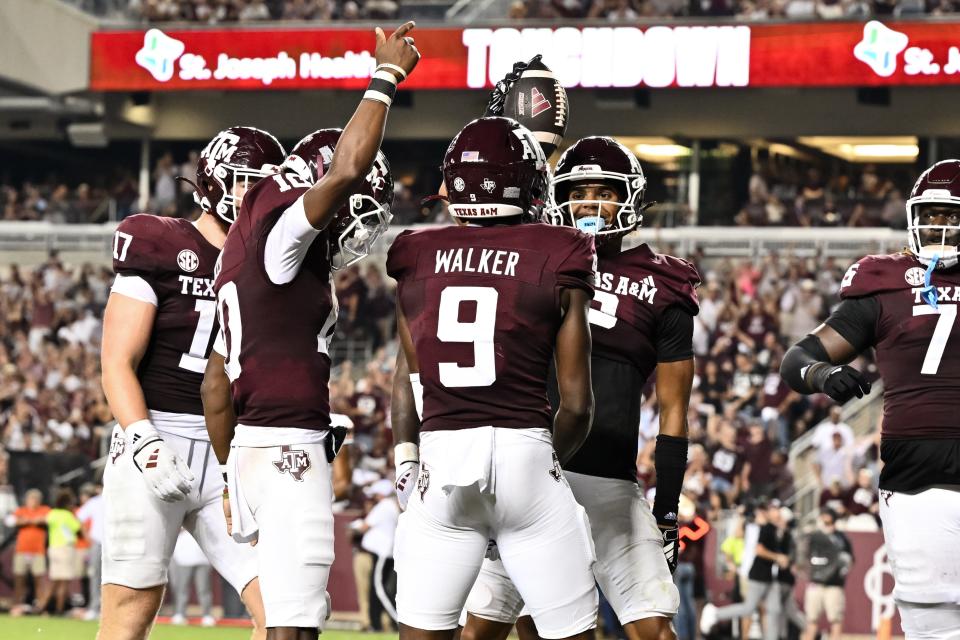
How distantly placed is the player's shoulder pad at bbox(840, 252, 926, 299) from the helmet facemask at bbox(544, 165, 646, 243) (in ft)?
2.74

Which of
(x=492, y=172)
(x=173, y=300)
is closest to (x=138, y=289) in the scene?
(x=173, y=300)

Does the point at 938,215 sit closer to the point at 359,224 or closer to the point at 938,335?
the point at 938,335

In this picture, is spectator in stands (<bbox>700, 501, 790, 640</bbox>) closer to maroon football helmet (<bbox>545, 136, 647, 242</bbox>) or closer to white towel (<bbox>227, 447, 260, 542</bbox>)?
maroon football helmet (<bbox>545, 136, 647, 242</bbox>)

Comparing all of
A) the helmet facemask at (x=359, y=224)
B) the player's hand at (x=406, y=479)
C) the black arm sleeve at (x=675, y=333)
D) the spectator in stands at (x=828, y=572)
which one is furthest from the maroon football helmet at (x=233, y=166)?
the spectator in stands at (x=828, y=572)

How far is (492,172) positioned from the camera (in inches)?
178

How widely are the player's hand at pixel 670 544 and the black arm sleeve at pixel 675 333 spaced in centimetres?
Result: 63

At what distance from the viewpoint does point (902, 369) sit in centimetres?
525

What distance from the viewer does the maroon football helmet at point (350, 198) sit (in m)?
4.89

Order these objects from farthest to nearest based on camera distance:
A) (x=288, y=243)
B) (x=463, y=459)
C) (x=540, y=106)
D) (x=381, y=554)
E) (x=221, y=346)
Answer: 1. (x=381, y=554)
2. (x=540, y=106)
3. (x=221, y=346)
4. (x=288, y=243)
5. (x=463, y=459)

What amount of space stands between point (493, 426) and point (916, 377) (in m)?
1.75

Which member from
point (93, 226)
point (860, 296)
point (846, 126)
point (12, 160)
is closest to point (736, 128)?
point (846, 126)

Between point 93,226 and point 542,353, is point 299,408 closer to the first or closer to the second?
point 542,353

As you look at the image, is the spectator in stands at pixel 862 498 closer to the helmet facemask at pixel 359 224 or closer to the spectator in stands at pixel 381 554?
the spectator in stands at pixel 381 554

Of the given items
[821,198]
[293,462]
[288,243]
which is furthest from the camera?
[821,198]
